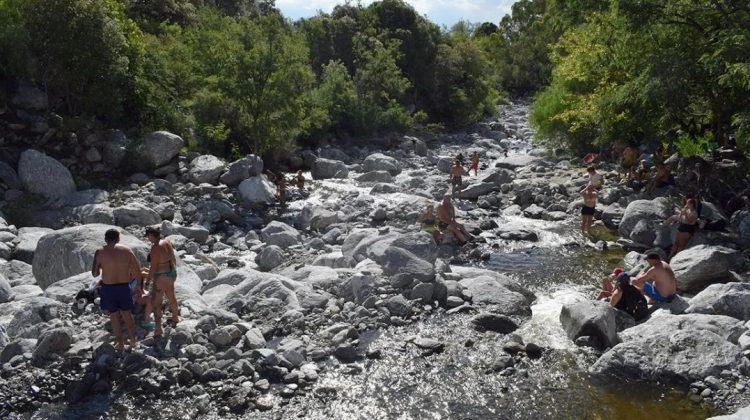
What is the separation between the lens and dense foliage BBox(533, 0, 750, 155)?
1605 centimetres

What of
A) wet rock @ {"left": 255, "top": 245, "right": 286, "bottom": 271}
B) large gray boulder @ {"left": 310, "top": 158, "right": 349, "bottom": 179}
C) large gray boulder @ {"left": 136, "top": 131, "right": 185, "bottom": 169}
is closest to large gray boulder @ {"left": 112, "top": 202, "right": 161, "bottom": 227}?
wet rock @ {"left": 255, "top": 245, "right": 286, "bottom": 271}

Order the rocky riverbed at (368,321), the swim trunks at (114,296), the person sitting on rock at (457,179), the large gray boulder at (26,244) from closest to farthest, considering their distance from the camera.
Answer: the rocky riverbed at (368,321) → the swim trunks at (114,296) → the large gray boulder at (26,244) → the person sitting on rock at (457,179)

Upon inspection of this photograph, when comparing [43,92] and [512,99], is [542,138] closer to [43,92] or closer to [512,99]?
[43,92]

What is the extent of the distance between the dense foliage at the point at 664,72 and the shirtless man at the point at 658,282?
516cm

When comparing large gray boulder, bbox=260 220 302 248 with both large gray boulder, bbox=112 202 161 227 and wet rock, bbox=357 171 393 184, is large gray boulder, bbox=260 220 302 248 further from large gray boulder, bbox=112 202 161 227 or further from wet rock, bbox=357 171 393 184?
wet rock, bbox=357 171 393 184

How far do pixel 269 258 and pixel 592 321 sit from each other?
7845 mm

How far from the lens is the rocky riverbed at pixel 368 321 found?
883 cm

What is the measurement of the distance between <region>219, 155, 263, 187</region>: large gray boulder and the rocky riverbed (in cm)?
340

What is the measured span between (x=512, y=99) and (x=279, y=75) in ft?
154

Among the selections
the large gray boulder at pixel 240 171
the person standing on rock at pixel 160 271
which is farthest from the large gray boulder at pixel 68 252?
the large gray boulder at pixel 240 171

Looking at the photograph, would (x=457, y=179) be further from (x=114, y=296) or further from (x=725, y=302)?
(x=114, y=296)

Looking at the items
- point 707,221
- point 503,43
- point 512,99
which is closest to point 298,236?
point 707,221

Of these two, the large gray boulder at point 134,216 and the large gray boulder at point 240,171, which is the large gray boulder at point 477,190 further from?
the large gray boulder at point 134,216

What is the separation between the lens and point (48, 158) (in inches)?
805
